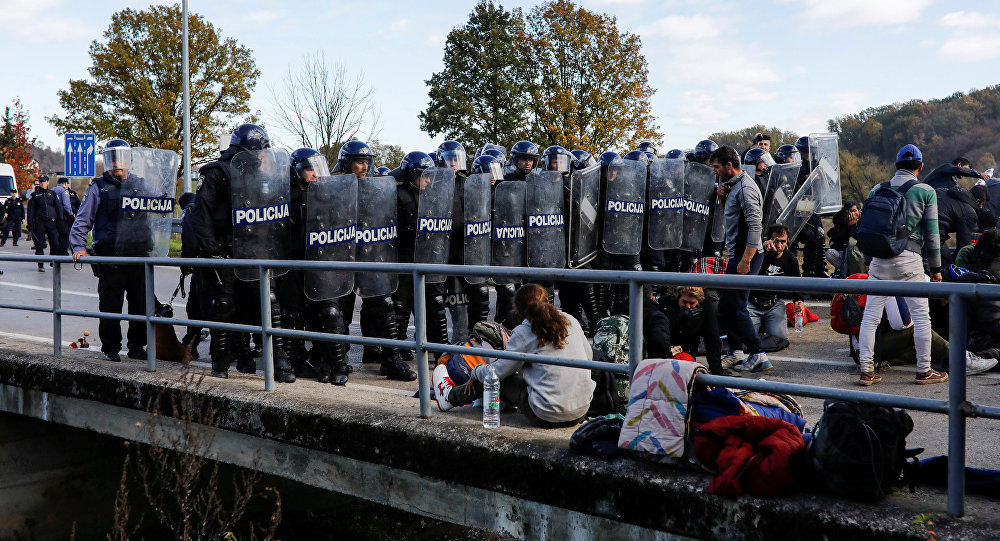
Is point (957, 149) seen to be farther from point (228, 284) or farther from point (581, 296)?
point (228, 284)

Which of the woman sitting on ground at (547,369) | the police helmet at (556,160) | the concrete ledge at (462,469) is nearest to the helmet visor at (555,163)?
the police helmet at (556,160)

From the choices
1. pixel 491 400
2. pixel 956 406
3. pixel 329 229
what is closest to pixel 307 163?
pixel 329 229

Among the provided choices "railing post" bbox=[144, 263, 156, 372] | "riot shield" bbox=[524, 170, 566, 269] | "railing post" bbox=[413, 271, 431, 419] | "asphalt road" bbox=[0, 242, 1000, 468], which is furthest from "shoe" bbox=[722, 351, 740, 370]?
"railing post" bbox=[144, 263, 156, 372]

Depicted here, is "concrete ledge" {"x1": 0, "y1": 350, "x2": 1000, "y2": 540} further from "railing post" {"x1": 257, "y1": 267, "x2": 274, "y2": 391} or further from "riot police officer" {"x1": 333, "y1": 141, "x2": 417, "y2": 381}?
"riot police officer" {"x1": 333, "y1": 141, "x2": 417, "y2": 381}

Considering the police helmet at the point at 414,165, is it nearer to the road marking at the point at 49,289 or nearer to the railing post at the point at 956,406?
the railing post at the point at 956,406

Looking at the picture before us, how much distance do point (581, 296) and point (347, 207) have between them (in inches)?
142

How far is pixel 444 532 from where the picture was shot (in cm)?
798

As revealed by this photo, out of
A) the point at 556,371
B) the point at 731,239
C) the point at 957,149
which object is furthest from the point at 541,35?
the point at 556,371

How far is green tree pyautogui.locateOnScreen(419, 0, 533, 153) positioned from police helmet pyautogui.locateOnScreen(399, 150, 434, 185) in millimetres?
28827

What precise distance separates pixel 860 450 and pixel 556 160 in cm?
581

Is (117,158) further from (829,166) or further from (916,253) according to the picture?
(829,166)

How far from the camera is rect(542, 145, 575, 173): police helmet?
28.1ft

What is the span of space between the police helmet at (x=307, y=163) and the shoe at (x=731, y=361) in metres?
3.45

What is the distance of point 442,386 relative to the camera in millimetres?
5062
